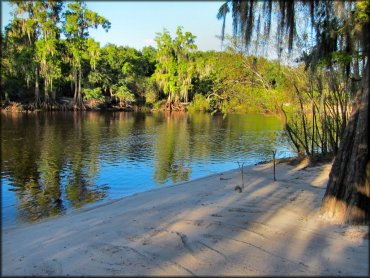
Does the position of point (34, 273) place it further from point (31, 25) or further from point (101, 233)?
point (31, 25)

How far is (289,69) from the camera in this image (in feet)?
41.4

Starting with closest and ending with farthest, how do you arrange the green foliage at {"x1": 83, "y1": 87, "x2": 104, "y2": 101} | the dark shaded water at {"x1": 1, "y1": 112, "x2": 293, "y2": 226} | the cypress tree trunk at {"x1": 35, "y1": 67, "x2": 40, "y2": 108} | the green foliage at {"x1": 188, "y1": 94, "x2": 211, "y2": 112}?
1. the dark shaded water at {"x1": 1, "y1": 112, "x2": 293, "y2": 226}
2. the cypress tree trunk at {"x1": 35, "y1": 67, "x2": 40, "y2": 108}
3. the green foliage at {"x1": 83, "y1": 87, "x2": 104, "y2": 101}
4. the green foliage at {"x1": 188, "y1": 94, "x2": 211, "y2": 112}

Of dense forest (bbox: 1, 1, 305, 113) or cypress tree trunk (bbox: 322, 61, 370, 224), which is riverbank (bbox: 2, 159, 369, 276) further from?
dense forest (bbox: 1, 1, 305, 113)

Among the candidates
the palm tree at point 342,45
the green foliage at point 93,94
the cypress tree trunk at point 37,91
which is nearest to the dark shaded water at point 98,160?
the palm tree at point 342,45

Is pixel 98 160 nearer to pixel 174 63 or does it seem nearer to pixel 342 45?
pixel 342 45

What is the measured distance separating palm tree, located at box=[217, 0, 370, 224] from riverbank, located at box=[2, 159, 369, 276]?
410 millimetres

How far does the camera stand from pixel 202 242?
4988 millimetres

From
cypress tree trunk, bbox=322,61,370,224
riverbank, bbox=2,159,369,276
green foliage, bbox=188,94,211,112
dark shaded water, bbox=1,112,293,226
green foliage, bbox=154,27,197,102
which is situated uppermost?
green foliage, bbox=154,27,197,102

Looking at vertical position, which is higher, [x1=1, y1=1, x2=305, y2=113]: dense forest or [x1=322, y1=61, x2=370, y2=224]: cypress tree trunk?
[x1=1, y1=1, x2=305, y2=113]: dense forest

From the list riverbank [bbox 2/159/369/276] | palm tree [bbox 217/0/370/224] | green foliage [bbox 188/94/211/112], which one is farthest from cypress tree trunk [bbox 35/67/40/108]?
palm tree [bbox 217/0/370/224]

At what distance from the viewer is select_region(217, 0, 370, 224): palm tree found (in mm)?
5414

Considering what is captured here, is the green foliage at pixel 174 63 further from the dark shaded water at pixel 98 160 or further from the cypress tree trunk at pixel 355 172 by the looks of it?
the cypress tree trunk at pixel 355 172

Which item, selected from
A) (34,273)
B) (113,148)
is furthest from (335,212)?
(113,148)

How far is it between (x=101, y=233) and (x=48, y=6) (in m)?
51.6
